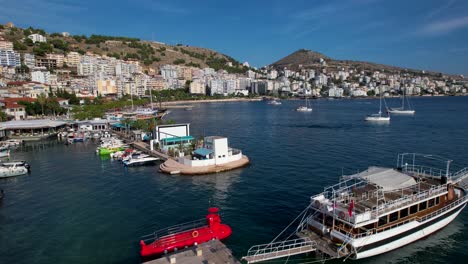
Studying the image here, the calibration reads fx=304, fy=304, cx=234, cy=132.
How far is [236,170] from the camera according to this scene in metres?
33.8

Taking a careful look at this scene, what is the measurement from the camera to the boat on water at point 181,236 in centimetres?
1656

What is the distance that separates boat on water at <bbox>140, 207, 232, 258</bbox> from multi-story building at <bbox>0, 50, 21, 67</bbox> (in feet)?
490

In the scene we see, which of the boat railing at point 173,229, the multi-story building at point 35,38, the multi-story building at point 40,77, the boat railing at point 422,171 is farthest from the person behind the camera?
the multi-story building at point 35,38

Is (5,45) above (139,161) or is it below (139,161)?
above

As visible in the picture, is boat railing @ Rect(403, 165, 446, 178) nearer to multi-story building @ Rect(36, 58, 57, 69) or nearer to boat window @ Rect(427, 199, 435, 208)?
boat window @ Rect(427, 199, 435, 208)

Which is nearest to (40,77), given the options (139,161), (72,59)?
(72,59)

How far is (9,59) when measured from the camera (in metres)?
133

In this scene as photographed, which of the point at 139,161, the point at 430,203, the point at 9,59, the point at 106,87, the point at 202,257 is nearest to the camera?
the point at 202,257

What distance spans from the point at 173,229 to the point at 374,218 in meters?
11.9

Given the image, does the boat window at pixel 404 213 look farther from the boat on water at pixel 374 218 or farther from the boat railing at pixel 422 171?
the boat railing at pixel 422 171

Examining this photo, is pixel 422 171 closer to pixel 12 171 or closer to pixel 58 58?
pixel 12 171

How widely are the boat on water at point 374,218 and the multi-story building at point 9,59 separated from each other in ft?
511

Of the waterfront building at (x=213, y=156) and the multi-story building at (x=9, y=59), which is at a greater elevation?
the multi-story building at (x=9, y=59)

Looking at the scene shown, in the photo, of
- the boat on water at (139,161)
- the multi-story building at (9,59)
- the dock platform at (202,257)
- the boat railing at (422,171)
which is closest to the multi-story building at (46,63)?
the multi-story building at (9,59)
